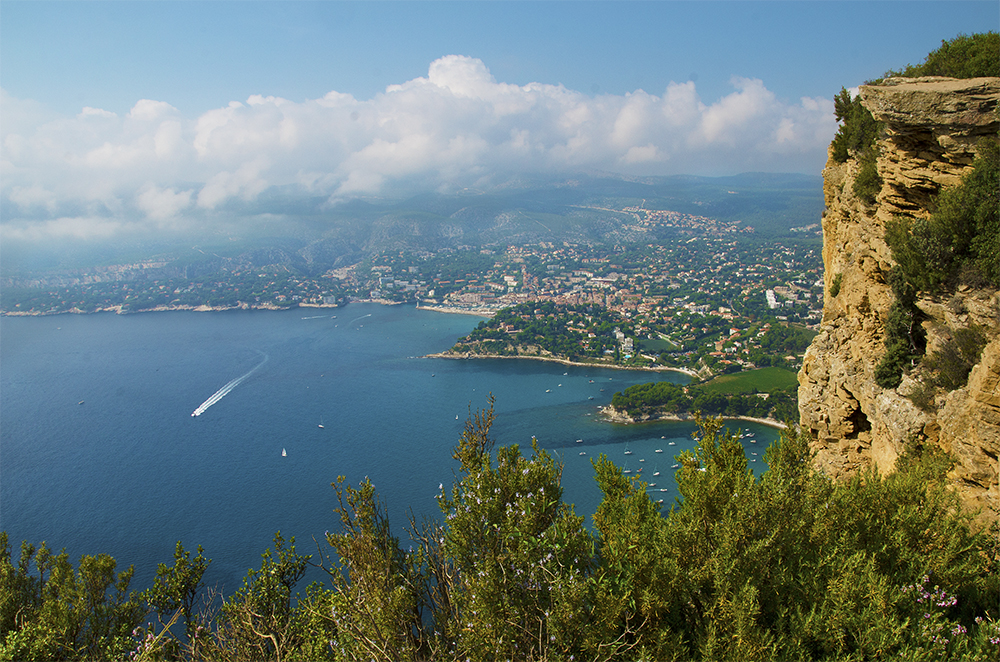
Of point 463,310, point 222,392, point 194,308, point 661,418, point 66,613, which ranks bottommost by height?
point 661,418

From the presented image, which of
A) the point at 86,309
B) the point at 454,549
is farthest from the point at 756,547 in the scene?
the point at 86,309

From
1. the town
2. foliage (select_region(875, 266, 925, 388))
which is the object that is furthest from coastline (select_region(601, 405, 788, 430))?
foliage (select_region(875, 266, 925, 388))

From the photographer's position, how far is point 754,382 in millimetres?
25625

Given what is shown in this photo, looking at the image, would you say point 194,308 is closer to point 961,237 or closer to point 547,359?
point 547,359

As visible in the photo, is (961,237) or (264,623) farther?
(264,623)

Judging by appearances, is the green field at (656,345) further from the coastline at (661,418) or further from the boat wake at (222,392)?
the boat wake at (222,392)

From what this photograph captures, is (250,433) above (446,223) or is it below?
below

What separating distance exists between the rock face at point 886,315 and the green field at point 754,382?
62.3 feet

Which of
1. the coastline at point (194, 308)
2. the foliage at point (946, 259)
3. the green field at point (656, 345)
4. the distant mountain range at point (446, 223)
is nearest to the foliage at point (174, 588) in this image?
the foliage at point (946, 259)

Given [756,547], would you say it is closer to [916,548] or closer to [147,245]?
[916,548]

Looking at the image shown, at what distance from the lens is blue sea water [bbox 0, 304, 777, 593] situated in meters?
15.5

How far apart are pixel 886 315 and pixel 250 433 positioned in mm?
21699

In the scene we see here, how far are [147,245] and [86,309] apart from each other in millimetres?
39397

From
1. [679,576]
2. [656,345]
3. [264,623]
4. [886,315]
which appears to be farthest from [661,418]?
[679,576]
